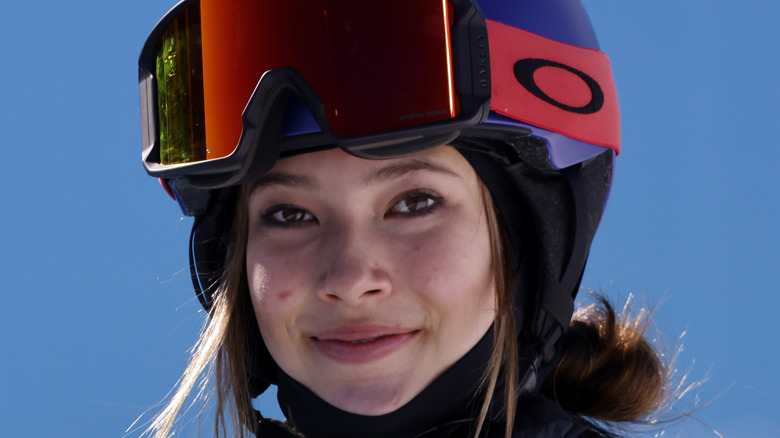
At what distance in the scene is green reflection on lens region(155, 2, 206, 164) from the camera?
216 centimetres

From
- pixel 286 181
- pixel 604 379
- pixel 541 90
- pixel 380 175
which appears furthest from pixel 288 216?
pixel 604 379

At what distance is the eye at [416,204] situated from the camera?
2148mm

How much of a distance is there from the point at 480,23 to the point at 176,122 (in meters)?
0.67

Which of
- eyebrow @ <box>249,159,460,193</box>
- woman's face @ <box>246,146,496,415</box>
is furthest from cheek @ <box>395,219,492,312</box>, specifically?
eyebrow @ <box>249,159,460,193</box>

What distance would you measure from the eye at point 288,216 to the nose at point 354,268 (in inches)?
5.6

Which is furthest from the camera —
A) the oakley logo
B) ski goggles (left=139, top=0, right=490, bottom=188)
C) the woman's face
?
the oakley logo

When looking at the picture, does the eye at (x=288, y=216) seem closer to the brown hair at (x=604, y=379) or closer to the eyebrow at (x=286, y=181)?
the eyebrow at (x=286, y=181)

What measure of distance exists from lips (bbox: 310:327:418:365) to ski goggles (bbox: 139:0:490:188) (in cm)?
36

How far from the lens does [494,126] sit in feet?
6.92

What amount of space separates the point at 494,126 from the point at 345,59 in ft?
1.11

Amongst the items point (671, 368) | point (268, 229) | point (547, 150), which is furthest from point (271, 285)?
point (671, 368)

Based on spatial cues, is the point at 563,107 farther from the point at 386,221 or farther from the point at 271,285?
the point at 271,285

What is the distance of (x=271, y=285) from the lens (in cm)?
221

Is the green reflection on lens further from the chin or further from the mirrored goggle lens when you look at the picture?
the chin
